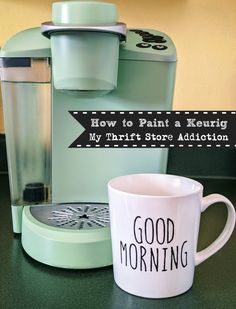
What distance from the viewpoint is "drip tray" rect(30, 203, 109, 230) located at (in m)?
0.57

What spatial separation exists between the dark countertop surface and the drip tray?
0.05 meters

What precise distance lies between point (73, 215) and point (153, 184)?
0.42 feet

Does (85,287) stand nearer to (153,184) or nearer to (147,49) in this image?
(153,184)

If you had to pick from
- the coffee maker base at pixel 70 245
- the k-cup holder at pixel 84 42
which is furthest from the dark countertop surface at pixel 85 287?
the k-cup holder at pixel 84 42

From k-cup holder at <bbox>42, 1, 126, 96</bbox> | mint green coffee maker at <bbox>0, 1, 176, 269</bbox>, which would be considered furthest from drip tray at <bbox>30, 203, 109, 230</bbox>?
k-cup holder at <bbox>42, 1, 126, 96</bbox>

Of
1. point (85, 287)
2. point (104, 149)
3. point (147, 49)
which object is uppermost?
point (147, 49)

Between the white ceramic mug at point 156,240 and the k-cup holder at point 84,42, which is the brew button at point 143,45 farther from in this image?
the white ceramic mug at point 156,240

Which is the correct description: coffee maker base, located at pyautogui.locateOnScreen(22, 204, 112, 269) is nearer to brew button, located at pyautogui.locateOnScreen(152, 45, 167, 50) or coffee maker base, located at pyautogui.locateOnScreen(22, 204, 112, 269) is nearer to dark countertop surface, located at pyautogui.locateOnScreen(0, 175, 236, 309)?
dark countertop surface, located at pyautogui.locateOnScreen(0, 175, 236, 309)

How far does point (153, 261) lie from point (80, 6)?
0.93 ft

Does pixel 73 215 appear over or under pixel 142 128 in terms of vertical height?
under

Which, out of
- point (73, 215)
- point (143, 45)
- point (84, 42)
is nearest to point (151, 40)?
point (143, 45)

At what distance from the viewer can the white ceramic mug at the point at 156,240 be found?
458 mm

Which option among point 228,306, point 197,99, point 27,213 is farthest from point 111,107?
point 197,99

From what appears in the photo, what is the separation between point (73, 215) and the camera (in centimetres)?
60
